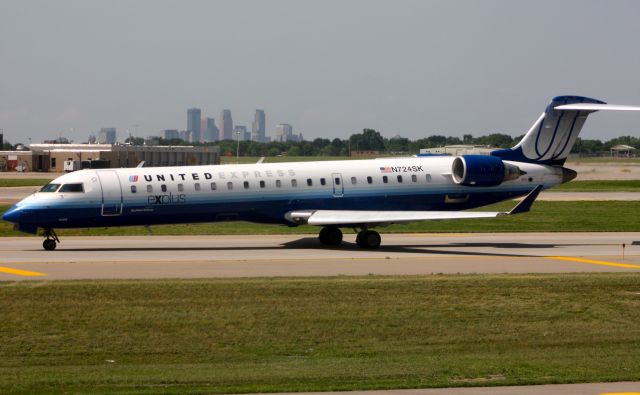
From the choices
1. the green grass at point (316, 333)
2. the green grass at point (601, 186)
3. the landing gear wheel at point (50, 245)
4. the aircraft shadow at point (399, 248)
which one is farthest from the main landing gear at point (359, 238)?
the green grass at point (601, 186)

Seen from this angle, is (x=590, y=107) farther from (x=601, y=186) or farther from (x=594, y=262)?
(x=601, y=186)

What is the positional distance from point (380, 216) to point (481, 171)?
16.1 feet

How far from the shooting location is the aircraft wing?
109ft

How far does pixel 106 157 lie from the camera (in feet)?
363

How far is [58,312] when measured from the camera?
20.9 meters

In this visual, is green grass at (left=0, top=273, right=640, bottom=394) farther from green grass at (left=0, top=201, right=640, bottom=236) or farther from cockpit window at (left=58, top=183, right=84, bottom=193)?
green grass at (left=0, top=201, right=640, bottom=236)

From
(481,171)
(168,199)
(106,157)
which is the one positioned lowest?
(168,199)

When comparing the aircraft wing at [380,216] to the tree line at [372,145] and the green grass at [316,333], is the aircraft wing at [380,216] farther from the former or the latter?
the tree line at [372,145]

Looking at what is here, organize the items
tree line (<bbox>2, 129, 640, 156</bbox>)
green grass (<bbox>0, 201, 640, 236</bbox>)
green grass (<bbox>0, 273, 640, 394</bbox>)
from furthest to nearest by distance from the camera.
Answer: tree line (<bbox>2, 129, 640, 156</bbox>)
green grass (<bbox>0, 201, 640, 236</bbox>)
green grass (<bbox>0, 273, 640, 394</bbox>)

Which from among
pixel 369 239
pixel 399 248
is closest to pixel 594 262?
pixel 399 248

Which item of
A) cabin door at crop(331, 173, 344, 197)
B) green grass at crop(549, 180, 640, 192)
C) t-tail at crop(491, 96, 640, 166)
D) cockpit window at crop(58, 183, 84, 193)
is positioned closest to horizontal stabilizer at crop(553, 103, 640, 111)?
t-tail at crop(491, 96, 640, 166)

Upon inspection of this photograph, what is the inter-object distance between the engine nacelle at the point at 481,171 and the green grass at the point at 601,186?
120ft

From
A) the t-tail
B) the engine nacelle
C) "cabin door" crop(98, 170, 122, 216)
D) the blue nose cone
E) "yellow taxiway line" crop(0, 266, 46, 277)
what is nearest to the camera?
"yellow taxiway line" crop(0, 266, 46, 277)

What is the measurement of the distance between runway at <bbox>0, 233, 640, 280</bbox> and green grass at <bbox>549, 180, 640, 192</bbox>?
3555cm
